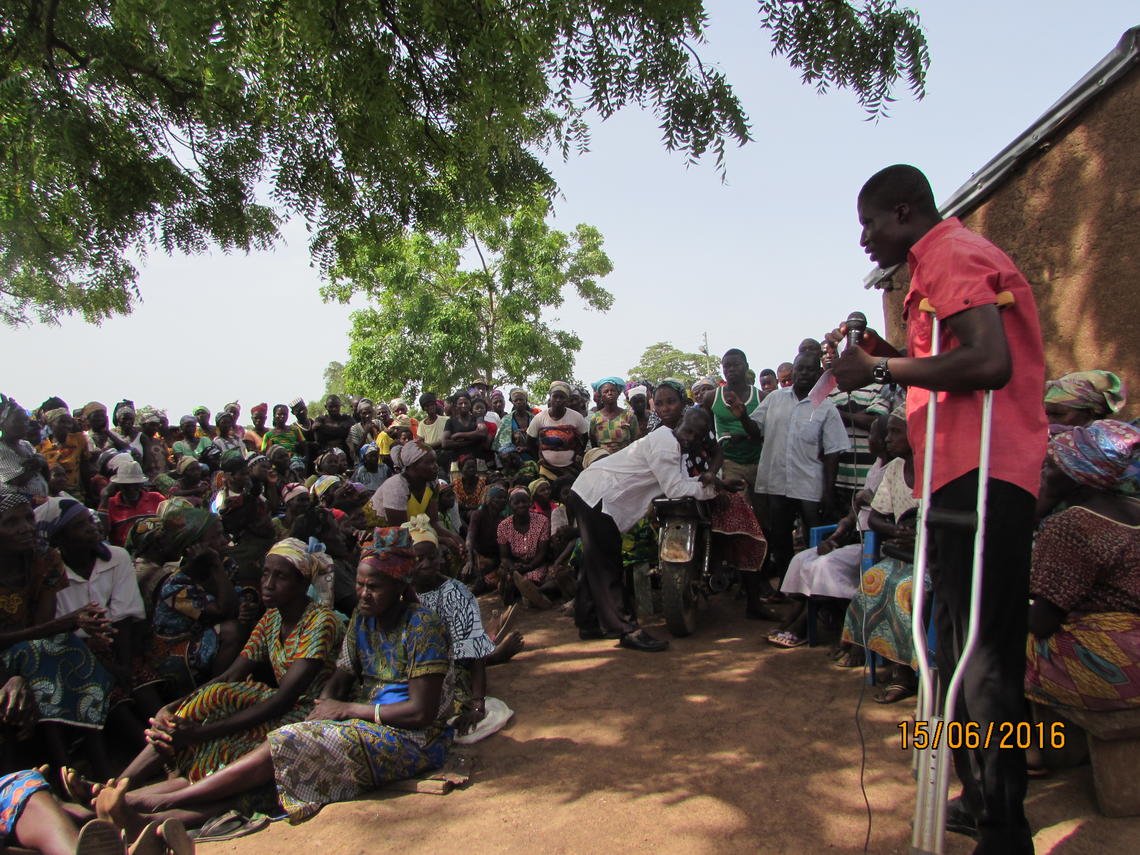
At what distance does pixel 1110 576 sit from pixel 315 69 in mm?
5048

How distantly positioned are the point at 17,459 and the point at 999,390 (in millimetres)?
6817

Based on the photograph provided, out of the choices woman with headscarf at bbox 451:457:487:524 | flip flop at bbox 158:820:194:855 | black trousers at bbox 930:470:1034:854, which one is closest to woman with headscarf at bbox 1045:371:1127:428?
black trousers at bbox 930:470:1034:854

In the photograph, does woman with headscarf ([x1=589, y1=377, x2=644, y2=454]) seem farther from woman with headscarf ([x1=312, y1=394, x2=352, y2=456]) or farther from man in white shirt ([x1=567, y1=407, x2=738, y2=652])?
woman with headscarf ([x1=312, y1=394, x2=352, y2=456])

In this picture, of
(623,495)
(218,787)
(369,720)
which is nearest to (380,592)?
(369,720)

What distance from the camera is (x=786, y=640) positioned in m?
5.17

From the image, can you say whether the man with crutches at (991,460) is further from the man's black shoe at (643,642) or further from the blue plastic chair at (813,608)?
the man's black shoe at (643,642)

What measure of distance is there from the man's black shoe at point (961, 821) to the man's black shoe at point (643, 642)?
275 centimetres

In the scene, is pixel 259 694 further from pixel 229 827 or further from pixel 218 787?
pixel 229 827

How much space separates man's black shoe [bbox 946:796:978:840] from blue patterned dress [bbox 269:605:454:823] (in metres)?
2.18

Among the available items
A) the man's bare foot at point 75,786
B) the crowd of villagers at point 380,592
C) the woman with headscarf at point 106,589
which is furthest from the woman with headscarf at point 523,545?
the man's bare foot at point 75,786

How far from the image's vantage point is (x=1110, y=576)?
2793mm

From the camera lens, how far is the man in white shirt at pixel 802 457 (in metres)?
5.78

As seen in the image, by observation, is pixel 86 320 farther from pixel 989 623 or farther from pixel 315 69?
pixel 989 623

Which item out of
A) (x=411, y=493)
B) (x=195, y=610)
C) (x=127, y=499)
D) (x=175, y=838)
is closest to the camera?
(x=175, y=838)
